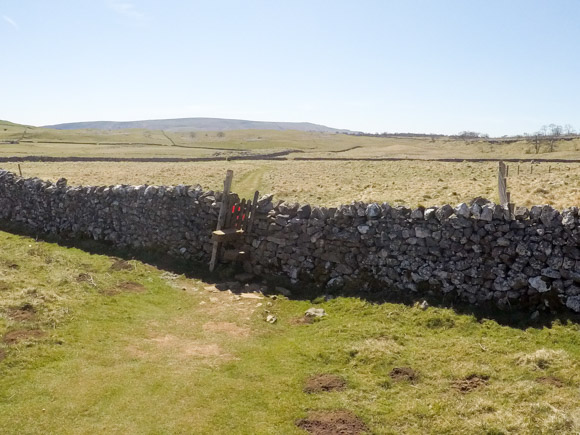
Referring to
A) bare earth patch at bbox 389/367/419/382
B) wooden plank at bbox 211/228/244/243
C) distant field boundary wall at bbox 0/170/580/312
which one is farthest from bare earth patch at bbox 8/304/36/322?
bare earth patch at bbox 389/367/419/382

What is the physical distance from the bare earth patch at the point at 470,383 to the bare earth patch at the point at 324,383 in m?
2.09

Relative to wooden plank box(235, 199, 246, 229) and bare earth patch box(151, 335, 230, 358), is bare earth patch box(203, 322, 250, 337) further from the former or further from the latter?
wooden plank box(235, 199, 246, 229)

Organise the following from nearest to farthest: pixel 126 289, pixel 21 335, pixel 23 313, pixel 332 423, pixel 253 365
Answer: pixel 332 423 → pixel 253 365 → pixel 21 335 → pixel 23 313 → pixel 126 289

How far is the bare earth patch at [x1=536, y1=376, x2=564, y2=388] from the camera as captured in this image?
825cm

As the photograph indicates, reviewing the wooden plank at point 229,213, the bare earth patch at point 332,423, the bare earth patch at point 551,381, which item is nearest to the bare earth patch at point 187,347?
the bare earth patch at point 332,423

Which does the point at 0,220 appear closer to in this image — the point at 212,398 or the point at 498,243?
the point at 212,398

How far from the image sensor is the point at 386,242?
44.0ft

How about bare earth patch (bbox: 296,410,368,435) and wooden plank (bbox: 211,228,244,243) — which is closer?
bare earth patch (bbox: 296,410,368,435)

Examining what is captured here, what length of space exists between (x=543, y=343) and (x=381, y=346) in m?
3.39

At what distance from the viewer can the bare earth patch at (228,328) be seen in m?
11.8

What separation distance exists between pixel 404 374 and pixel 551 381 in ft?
8.35

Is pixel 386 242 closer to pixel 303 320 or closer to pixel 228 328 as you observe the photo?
pixel 303 320

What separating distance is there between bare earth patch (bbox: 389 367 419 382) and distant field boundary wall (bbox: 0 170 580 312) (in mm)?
3687

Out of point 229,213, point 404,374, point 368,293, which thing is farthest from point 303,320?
point 229,213
